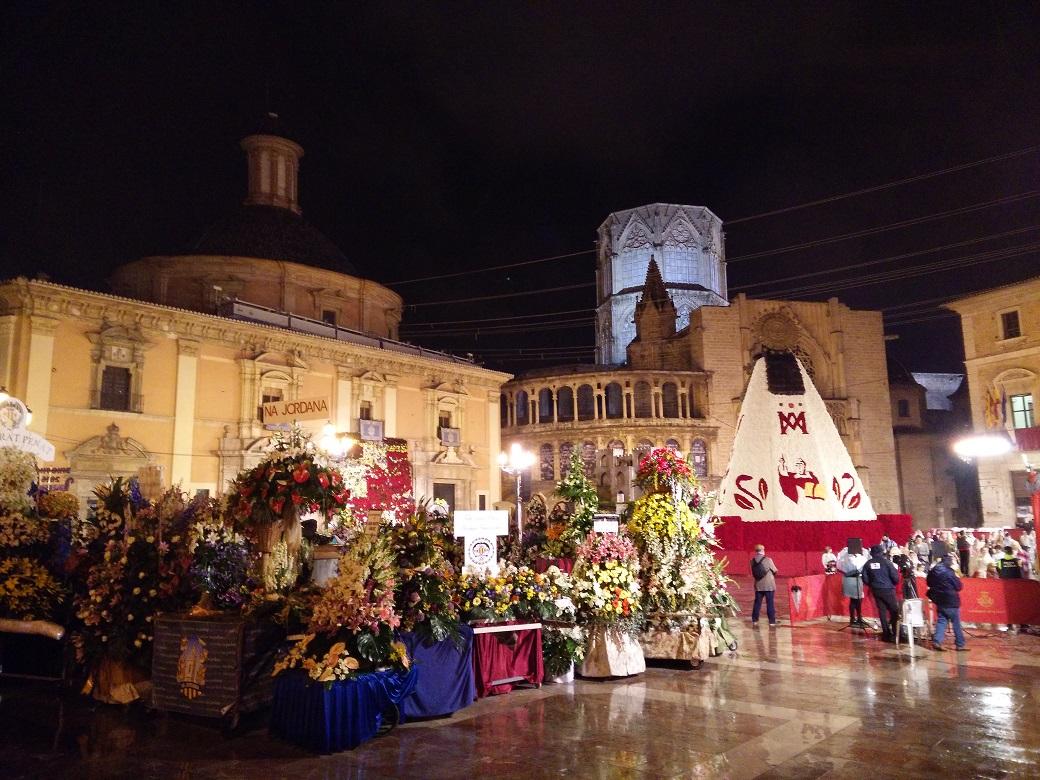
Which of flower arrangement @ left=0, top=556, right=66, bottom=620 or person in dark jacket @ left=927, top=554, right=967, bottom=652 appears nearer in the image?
flower arrangement @ left=0, top=556, right=66, bottom=620

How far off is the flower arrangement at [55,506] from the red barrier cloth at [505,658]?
251 inches

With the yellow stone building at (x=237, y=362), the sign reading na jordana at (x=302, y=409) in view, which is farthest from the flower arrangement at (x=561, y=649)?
the yellow stone building at (x=237, y=362)

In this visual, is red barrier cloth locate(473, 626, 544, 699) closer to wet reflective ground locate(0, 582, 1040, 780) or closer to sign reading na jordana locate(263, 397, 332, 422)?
wet reflective ground locate(0, 582, 1040, 780)

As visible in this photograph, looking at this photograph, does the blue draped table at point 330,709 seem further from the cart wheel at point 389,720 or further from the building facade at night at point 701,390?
the building facade at night at point 701,390

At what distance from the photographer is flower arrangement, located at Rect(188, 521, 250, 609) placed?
8242 millimetres

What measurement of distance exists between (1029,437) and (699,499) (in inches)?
765

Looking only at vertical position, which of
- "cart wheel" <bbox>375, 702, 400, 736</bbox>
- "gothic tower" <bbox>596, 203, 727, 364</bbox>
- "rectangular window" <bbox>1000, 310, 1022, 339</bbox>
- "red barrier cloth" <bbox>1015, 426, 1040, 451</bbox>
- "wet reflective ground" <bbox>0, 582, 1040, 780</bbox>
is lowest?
"wet reflective ground" <bbox>0, 582, 1040, 780</bbox>

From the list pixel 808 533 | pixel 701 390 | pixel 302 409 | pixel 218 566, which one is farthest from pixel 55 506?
pixel 701 390

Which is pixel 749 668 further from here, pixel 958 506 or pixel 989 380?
pixel 958 506

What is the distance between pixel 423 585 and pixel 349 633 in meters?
1.17

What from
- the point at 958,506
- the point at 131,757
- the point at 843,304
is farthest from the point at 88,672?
the point at 958,506

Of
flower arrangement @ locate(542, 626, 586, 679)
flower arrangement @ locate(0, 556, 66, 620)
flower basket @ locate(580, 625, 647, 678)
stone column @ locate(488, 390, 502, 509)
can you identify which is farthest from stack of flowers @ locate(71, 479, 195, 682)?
stone column @ locate(488, 390, 502, 509)

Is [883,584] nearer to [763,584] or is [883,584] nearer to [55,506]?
[763,584]

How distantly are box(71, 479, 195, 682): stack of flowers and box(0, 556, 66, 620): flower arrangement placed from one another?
817mm
